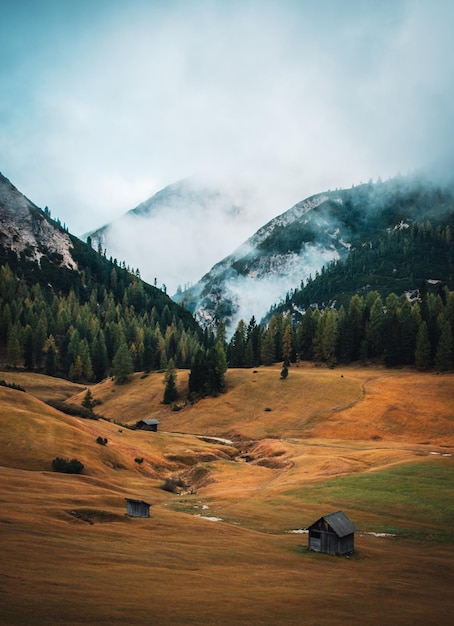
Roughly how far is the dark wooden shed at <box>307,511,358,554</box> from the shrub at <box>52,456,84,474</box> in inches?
1297

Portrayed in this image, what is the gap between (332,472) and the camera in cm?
6981

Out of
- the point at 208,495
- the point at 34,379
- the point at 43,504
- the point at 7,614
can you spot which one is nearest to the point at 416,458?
the point at 208,495

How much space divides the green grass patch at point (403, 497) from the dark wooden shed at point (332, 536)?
27.2 ft

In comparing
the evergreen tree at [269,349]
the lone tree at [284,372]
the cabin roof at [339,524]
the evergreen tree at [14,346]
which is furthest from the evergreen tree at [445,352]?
the evergreen tree at [14,346]

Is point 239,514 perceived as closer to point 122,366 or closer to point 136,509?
point 136,509

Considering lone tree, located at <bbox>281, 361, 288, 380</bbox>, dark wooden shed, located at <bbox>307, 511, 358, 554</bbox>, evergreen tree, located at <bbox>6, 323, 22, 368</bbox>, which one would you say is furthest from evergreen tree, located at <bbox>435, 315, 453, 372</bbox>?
evergreen tree, located at <bbox>6, 323, 22, 368</bbox>

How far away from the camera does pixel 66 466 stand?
59.5 meters

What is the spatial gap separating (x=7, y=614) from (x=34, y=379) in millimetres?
157933

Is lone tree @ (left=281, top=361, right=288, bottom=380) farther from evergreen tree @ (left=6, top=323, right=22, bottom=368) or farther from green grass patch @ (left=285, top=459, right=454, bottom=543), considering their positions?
evergreen tree @ (left=6, top=323, right=22, bottom=368)

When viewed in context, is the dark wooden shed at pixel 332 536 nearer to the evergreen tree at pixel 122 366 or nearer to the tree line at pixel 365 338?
the tree line at pixel 365 338

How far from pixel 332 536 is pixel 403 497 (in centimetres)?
2042

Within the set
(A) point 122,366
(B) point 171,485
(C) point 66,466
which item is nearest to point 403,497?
(B) point 171,485

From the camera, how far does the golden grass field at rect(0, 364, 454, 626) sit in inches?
843

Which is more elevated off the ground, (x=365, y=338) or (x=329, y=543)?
(x=365, y=338)
